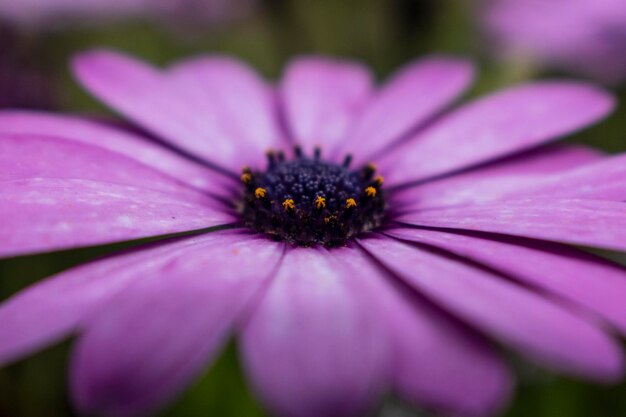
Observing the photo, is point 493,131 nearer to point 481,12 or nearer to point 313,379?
point 313,379

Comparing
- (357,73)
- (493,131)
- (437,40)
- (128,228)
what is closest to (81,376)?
(128,228)

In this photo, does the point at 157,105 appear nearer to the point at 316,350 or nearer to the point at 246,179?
the point at 246,179

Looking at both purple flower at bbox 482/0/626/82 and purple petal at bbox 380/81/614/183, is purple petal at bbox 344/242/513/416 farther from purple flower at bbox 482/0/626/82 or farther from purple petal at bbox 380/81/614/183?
purple flower at bbox 482/0/626/82

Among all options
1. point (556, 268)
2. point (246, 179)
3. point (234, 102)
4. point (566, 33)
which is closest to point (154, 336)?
point (556, 268)

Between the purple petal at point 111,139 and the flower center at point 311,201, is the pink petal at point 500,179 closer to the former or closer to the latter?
the flower center at point 311,201

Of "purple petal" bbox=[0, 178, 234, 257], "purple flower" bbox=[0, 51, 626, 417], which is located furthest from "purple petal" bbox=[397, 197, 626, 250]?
"purple petal" bbox=[0, 178, 234, 257]

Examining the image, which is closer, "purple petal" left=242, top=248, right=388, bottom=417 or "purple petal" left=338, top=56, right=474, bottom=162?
"purple petal" left=242, top=248, right=388, bottom=417
